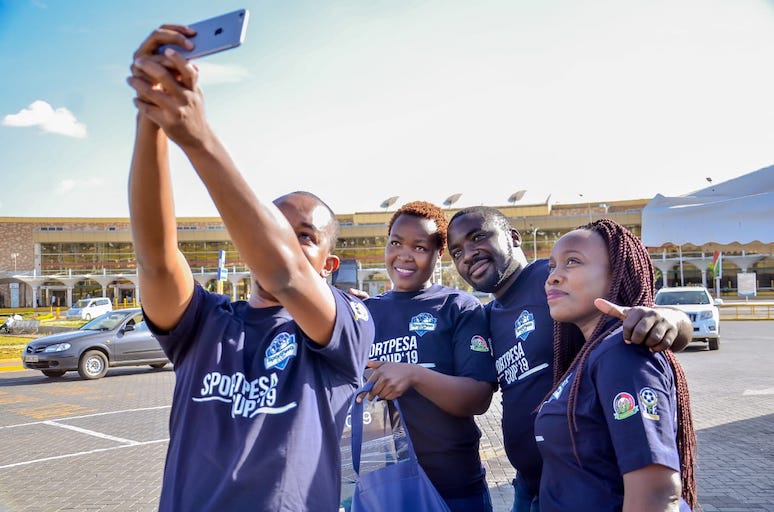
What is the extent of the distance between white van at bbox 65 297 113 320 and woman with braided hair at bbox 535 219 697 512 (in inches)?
1622

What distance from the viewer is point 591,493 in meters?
1.67

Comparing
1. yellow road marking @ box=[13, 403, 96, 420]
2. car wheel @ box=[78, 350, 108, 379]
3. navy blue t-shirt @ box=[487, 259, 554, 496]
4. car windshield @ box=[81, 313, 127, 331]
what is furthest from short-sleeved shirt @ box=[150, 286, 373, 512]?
car windshield @ box=[81, 313, 127, 331]

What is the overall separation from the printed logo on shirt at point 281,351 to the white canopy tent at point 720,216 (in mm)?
4587

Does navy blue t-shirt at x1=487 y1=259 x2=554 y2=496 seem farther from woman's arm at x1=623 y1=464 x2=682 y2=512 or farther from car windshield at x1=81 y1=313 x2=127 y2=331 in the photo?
car windshield at x1=81 y1=313 x2=127 y2=331

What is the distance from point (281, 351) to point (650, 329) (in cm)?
96

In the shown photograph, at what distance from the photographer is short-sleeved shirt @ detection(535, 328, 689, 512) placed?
152 centimetres

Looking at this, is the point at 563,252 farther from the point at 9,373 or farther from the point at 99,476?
the point at 9,373

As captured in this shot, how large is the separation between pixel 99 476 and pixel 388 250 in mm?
4861

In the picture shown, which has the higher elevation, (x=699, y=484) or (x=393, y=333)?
(x=393, y=333)

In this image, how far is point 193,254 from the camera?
259 ft

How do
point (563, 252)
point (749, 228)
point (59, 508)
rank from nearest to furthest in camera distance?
point (563, 252) → point (59, 508) → point (749, 228)

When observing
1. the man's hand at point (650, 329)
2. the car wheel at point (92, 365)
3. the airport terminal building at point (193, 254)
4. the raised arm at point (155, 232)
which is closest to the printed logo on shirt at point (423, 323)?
the man's hand at point (650, 329)

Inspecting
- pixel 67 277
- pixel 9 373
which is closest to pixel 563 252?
pixel 9 373

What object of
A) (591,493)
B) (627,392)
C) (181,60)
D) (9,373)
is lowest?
(9,373)
